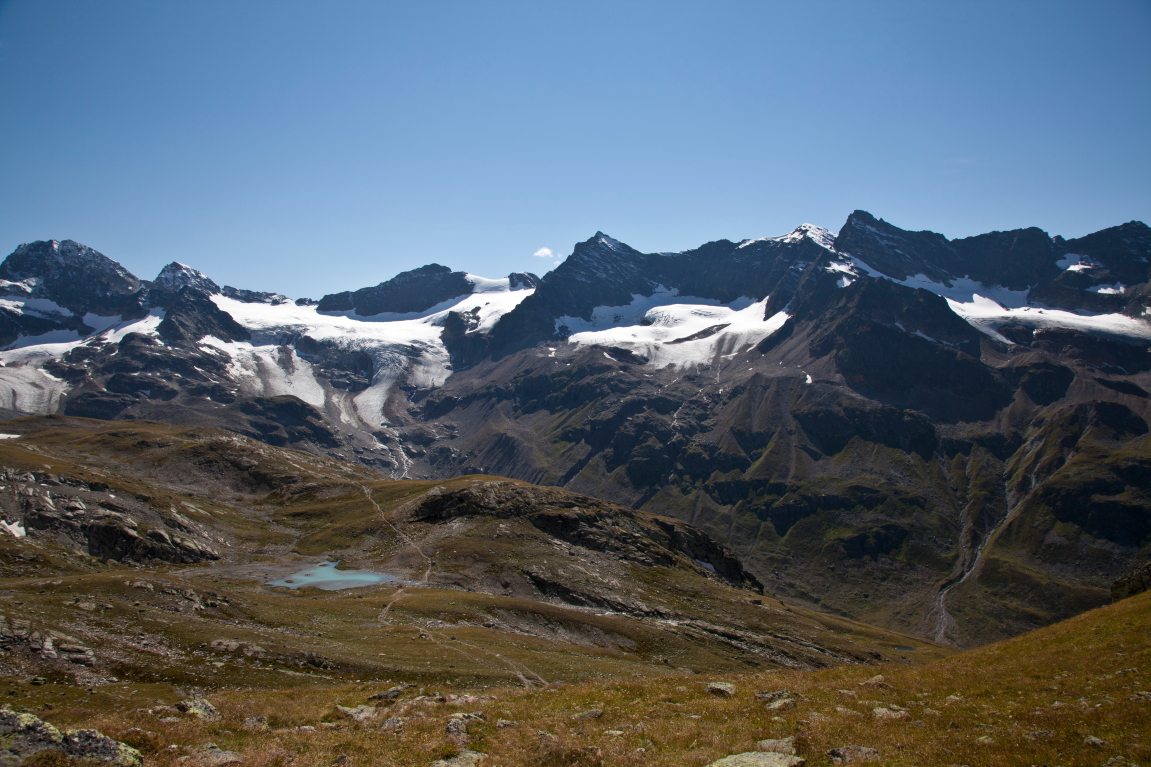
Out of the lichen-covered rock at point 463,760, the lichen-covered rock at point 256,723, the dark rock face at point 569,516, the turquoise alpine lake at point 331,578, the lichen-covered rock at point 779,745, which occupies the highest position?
the lichen-covered rock at point 779,745

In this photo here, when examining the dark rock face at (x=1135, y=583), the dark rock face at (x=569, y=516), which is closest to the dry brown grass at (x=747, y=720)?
the dark rock face at (x=1135, y=583)

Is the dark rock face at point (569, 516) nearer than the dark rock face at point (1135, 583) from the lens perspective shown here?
No

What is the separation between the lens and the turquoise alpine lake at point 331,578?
85.5 m

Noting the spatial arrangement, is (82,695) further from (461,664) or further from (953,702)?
(953,702)

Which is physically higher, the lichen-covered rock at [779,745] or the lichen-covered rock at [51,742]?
the lichen-covered rock at [51,742]

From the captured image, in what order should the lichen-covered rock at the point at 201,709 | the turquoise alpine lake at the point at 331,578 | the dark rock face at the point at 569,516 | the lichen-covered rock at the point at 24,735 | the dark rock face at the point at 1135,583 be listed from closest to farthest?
1. the lichen-covered rock at the point at 24,735
2. the lichen-covered rock at the point at 201,709
3. the dark rock face at the point at 1135,583
4. the turquoise alpine lake at the point at 331,578
5. the dark rock face at the point at 569,516

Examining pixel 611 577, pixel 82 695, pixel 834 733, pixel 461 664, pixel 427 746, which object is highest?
pixel 834 733

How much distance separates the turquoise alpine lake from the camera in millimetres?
85500

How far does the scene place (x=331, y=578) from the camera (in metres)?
90.6

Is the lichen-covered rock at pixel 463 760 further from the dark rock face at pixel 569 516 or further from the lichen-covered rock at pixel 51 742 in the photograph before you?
the dark rock face at pixel 569 516

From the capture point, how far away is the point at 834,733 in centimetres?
2270

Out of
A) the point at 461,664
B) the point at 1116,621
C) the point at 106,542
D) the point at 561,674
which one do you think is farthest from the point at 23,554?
the point at 1116,621

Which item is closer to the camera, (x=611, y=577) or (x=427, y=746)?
(x=427, y=746)

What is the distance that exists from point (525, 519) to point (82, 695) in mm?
86876
